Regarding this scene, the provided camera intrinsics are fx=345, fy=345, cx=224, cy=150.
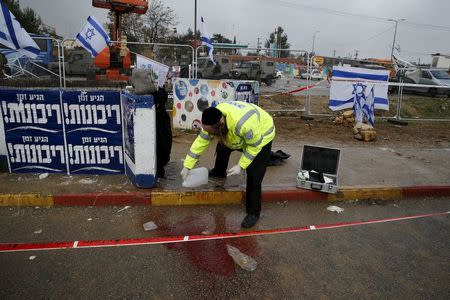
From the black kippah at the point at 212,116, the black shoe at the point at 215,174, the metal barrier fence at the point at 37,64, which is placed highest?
the metal barrier fence at the point at 37,64

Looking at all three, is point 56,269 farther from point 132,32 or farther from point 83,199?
point 132,32

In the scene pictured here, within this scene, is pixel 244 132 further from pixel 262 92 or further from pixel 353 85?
pixel 262 92

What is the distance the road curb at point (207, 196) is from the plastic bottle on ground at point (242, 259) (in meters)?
1.24

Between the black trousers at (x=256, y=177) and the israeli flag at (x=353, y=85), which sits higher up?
the israeli flag at (x=353, y=85)

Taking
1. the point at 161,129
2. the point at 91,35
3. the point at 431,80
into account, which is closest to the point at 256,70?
the point at 431,80

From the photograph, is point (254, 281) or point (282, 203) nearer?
point (254, 281)

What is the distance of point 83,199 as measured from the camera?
14.7ft

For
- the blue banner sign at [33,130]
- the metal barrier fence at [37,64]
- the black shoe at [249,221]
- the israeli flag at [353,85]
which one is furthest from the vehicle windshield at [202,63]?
the black shoe at [249,221]

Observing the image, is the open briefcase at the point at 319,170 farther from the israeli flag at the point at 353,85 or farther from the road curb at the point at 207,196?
the israeli flag at the point at 353,85

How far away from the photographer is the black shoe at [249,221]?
4.00 meters

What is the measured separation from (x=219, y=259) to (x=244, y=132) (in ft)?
4.30

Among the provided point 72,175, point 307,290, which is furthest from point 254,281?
point 72,175

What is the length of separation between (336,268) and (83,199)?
318cm

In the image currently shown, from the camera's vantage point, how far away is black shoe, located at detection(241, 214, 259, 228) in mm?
4002
